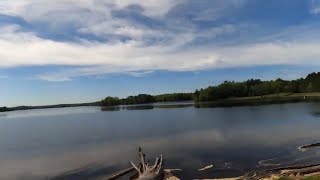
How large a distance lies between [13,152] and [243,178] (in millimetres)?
40552

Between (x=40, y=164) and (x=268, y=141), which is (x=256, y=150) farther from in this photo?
(x=40, y=164)

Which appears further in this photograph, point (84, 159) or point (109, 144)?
point (109, 144)

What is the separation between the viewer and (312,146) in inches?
1732

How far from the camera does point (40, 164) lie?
44375 mm

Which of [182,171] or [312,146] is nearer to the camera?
[182,171]

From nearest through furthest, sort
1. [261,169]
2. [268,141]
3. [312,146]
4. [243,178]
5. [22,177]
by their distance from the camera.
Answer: [243,178] → [261,169] → [22,177] → [312,146] → [268,141]

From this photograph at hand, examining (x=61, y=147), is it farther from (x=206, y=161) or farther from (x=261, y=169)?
(x=261, y=169)

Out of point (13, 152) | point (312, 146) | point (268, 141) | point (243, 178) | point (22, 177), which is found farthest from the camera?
point (13, 152)

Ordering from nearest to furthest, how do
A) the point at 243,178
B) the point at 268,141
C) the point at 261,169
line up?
1. the point at 243,178
2. the point at 261,169
3. the point at 268,141

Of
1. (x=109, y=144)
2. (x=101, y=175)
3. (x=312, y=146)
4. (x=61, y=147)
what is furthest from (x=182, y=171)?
(x=61, y=147)

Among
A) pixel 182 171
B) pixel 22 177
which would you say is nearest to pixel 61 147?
pixel 22 177

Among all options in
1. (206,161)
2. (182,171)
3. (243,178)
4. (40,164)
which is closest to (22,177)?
(40,164)

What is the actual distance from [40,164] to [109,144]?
15076 mm

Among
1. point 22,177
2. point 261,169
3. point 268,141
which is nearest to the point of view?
point 261,169
